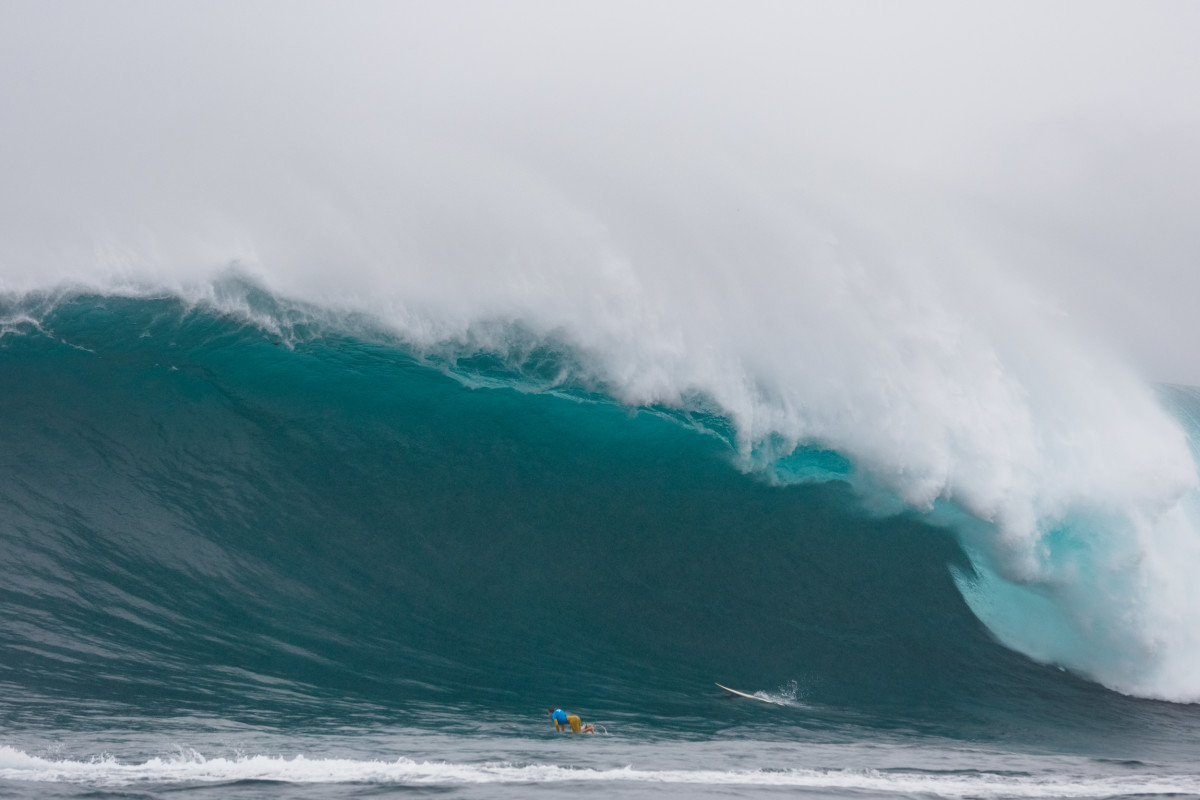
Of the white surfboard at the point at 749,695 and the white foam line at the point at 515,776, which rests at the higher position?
the white surfboard at the point at 749,695

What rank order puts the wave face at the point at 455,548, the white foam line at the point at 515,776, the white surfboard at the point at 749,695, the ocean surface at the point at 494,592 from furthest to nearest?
the white surfboard at the point at 749,695 < the wave face at the point at 455,548 < the ocean surface at the point at 494,592 < the white foam line at the point at 515,776

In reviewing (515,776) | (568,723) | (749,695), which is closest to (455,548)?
(568,723)

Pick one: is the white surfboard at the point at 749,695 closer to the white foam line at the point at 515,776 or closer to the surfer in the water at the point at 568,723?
the white foam line at the point at 515,776

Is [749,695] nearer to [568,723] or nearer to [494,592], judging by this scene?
[568,723]

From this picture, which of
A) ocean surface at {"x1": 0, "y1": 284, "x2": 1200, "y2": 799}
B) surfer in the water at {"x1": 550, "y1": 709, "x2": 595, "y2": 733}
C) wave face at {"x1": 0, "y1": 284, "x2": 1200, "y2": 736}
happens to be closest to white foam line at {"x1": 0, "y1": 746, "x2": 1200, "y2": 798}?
ocean surface at {"x1": 0, "y1": 284, "x2": 1200, "y2": 799}

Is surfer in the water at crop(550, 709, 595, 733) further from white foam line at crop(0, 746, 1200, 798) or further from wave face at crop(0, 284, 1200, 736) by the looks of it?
white foam line at crop(0, 746, 1200, 798)

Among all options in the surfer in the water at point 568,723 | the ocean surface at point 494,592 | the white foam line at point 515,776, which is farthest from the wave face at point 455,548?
the white foam line at point 515,776

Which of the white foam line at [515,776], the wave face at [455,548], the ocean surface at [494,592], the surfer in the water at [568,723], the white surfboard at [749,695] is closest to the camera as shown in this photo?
the white foam line at [515,776]
